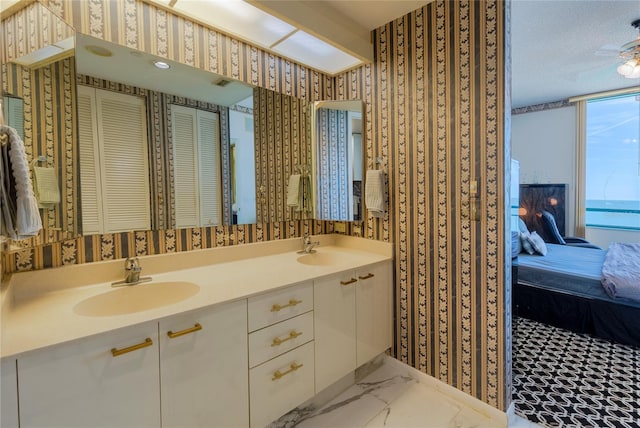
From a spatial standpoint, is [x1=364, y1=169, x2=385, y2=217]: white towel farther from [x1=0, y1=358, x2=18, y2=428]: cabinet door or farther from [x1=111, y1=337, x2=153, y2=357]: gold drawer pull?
[x1=0, y1=358, x2=18, y2=428]: cabinet door

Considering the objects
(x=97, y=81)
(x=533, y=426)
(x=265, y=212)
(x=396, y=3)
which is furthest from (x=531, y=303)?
(x=97, y=81)

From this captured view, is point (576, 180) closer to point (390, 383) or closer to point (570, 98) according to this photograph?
point (570, 98)

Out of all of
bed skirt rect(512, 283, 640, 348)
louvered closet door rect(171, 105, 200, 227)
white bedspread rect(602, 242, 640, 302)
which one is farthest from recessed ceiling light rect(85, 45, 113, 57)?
white bedspread rect(602, 242, 640, 302)

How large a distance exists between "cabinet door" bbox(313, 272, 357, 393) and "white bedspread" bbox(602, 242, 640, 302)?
2.10 metres

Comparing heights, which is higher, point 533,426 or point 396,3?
point 396,3

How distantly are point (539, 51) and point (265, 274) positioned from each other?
10.4 ft

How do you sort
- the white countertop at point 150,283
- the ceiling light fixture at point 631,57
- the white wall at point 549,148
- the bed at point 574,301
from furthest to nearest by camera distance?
the white wall at point 549,148 → the ceiling light fixture at point 631,57 → the bed at point 574,301 → the white countertop at point 150,283

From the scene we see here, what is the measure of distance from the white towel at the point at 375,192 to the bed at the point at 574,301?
1.55 metres

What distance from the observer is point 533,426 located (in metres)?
1.51

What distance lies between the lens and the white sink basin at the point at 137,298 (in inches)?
46.9

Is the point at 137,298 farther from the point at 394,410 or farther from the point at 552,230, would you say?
the point at 552,230

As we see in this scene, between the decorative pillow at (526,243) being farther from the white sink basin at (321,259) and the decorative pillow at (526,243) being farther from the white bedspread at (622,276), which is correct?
the white sink basin at (321,259)

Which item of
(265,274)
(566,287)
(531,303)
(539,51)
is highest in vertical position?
(539,51)

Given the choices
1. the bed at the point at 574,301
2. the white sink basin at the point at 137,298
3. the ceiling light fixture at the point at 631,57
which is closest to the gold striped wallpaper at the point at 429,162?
the white sink basin at the point at 137,298
